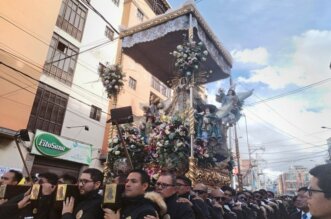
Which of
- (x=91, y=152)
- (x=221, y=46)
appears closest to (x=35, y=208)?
(x=221, y=46)

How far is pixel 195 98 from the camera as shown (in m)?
7.60

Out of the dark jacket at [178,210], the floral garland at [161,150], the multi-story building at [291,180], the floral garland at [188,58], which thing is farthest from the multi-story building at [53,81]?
the multi-story building at [291,180]

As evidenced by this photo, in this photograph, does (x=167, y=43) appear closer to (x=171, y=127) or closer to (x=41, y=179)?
(x=171, y=127)

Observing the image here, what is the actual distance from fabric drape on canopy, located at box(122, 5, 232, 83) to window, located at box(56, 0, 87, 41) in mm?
9001

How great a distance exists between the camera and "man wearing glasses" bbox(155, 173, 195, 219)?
2.94 meters

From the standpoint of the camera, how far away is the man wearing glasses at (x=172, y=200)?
2941 millimetres

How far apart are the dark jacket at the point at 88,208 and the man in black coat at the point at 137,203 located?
0.27 metres

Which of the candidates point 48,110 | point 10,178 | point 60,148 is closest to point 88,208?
point 10,178

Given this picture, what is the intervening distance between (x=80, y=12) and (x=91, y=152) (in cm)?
898

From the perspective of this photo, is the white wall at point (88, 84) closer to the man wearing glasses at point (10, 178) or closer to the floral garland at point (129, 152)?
the floral garland at point (129, 152)

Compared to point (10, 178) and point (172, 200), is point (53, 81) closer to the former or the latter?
point (10, 178)

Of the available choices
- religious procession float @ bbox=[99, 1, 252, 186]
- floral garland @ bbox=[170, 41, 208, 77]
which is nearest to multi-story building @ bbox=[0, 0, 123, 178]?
religious procession float @ bbox=[99, 1, 252, 186]

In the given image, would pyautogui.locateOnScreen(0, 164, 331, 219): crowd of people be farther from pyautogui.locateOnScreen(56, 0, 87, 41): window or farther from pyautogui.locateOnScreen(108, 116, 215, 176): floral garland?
pyautogui.locateOnScreen(56, 0, 87, 41): window

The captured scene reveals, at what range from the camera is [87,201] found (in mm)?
2613
